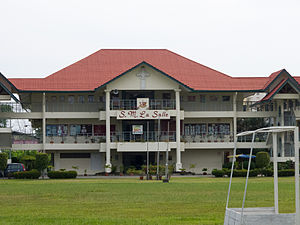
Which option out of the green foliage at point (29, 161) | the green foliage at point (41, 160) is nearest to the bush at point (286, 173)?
the green foliage at point (41, 160)

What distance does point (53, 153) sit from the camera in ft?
209

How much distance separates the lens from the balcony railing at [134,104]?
201 ft

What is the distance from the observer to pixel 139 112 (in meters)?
59.7

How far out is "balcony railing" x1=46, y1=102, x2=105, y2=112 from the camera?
208ft

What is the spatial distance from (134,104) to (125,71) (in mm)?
3707

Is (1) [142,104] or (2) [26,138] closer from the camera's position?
(1) [142,104]

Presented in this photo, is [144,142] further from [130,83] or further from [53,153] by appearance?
[53,153]

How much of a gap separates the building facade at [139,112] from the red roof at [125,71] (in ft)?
0.35

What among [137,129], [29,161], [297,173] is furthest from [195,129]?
[297,173]

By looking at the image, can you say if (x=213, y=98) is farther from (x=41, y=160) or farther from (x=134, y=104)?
(x=41, y=160)

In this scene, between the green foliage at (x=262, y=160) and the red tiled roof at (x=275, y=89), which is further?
the red tiled roof at (x=275, y=89)

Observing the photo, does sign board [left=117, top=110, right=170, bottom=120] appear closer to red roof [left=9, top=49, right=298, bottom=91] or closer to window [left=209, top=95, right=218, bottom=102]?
red roof [left=9, top=49, right=298, bottom=91]

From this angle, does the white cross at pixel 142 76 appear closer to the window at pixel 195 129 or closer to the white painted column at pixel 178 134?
the white painted column at pixel 178 134

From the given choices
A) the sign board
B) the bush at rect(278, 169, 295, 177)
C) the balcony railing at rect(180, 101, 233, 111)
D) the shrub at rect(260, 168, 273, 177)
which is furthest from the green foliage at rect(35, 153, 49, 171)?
the bush at rect(278, 169, 295, 177)
